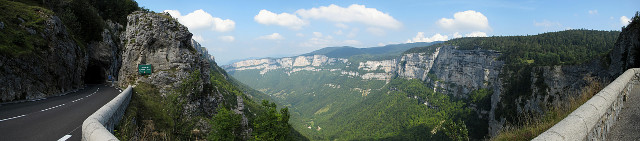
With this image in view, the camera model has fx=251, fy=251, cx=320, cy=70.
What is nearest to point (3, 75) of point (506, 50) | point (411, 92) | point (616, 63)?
point (616, 63)

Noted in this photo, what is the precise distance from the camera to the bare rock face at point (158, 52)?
1115 inches

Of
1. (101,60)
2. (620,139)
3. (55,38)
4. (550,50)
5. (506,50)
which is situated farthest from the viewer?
(506,50)

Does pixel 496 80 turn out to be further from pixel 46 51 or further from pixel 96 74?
pixel 46 51

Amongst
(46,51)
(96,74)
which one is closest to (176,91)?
(46,51)

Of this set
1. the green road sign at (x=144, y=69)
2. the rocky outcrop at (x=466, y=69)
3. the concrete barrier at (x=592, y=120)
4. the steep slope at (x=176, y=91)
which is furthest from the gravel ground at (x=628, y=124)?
the rocky outcrop at (x=466, y=69)

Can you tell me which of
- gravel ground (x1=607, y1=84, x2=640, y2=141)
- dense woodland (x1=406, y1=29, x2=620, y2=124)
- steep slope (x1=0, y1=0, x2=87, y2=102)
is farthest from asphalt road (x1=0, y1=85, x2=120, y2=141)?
dense woodland (x1=406, y1=29, x2=620, y2=124)

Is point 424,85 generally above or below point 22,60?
below

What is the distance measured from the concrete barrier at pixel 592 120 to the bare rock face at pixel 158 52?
30.9 m

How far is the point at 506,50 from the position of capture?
11488 centimetres

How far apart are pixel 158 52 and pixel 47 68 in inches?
371

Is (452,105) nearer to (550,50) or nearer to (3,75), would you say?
(550,50)

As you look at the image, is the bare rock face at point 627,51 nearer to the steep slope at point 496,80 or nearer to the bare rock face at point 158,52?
the steep slope at point 496,80

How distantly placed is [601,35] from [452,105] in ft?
219

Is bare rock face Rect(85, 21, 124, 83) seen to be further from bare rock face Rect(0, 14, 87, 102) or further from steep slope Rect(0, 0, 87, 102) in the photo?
steep slope Rect(0, 0, 87, 102)
